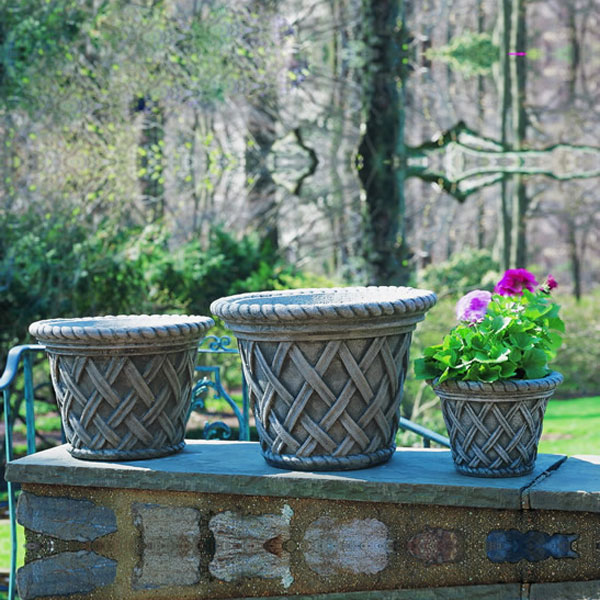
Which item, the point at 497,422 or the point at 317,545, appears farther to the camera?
the point at 317,545

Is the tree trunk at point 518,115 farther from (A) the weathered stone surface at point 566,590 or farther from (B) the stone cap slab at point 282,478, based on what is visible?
(A) the weathered stone surface at point 566,590

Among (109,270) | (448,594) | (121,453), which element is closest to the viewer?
(448,594)

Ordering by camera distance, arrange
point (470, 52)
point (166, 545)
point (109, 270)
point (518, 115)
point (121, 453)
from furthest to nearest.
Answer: point (470, 52), point (518, 115), point (109, 270), point (121, 453), point (166, 545)

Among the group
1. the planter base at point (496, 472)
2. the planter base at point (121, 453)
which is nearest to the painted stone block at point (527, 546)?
the planter base at point (496, 472)

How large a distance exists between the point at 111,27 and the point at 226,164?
181 centimetres

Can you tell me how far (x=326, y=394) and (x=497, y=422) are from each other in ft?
1.57

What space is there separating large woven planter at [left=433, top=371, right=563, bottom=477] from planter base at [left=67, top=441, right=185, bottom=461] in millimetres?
916

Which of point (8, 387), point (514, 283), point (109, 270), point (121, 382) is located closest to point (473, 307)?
point (514, 283)

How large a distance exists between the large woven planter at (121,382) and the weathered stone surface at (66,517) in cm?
16

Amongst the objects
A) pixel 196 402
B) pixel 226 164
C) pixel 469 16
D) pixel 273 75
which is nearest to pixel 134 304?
pixel 226 164

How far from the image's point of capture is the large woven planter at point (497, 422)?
2.44 meters

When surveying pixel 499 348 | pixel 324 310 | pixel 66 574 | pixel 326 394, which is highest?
pixel 324 310

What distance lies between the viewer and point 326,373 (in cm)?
254

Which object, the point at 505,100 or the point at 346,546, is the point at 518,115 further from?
the point at 346,546
